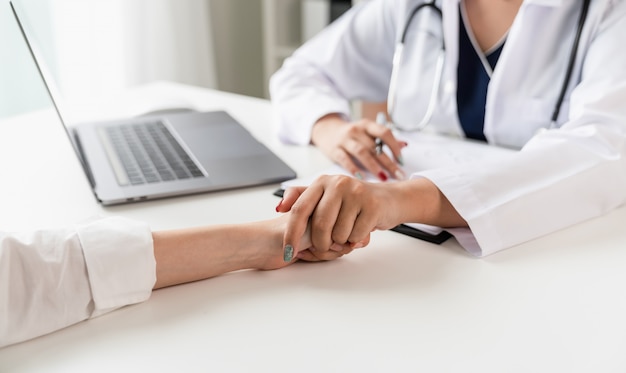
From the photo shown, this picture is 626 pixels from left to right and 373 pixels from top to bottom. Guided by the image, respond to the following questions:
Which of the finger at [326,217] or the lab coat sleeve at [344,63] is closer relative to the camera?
the finger at [326,217]

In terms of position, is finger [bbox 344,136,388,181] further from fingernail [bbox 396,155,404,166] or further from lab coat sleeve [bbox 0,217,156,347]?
lab coat sleeve [bbox 0,217,156,347]

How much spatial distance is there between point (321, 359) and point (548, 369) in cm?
20

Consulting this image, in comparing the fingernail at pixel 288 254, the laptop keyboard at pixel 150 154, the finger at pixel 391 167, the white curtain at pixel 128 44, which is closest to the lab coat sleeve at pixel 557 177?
the finger at pixel 391 167

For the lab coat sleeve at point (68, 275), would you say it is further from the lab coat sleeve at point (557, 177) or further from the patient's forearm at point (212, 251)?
the lab coat sleeve at point (557, 177)

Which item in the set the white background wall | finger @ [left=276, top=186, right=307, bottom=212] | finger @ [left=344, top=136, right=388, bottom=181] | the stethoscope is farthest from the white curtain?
finger @ [left=276, top=186, right=307, bottom=212]

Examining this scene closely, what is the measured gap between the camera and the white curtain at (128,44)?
2.06 m

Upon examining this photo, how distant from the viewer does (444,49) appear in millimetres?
1256

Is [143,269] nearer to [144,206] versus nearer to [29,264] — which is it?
[29,264]

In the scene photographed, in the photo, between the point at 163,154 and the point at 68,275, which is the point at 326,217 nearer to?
the point at 68,275

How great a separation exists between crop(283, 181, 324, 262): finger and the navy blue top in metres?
0.56

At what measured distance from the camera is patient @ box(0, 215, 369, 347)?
64 centimetres

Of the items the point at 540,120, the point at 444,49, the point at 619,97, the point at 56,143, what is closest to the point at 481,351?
the point at 619,97

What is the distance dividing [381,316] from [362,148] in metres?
0.45

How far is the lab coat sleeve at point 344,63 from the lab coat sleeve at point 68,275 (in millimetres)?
649
